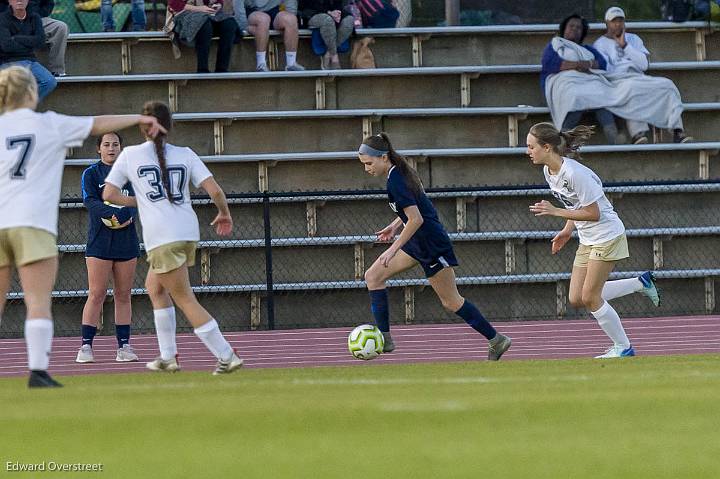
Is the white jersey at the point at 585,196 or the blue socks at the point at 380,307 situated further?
the blue socks at the point at 380,307

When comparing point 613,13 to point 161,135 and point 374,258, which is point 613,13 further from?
point 161,135

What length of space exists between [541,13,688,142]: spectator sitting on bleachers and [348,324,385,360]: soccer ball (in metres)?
7.24

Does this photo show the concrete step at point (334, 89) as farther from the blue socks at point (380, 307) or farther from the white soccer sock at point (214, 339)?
the white soccer sock at point (214, 339)

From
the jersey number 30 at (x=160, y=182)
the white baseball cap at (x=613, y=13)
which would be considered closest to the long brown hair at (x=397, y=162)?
the jersey number 30 at (x=160, y=182)

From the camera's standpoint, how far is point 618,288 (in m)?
11.9

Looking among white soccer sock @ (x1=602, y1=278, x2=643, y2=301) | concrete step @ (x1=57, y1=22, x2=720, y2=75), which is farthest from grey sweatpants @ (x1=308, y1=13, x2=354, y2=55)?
white soccer sock @ (x1=602, y1=278, x2=643, y2=301)

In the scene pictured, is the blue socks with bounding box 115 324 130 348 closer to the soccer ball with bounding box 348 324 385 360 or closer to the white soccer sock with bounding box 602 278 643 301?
the soccer ball with bounding box 348 324 385 360

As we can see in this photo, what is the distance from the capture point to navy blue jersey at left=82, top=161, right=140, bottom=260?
1194 centimetres

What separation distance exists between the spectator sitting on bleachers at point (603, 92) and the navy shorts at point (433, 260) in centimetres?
688

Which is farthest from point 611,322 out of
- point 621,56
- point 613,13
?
point 613,13

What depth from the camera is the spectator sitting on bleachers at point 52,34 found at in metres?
17.5

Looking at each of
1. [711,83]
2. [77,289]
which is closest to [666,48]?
[711,83]

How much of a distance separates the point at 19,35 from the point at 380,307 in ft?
24.1

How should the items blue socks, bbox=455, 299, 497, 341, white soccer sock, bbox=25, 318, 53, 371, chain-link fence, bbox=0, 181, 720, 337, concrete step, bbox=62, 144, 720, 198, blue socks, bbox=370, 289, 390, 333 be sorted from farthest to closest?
concrete step, bbox=62, 144, 720, 198, chain-link fence, bbox=0, 181, 720, 337, blue socks, bbox=370, 289, 390, 333, blue socks, bbox=455, 299, 497, 341, white soccer sock, bbox=25, 318, 53, 371
